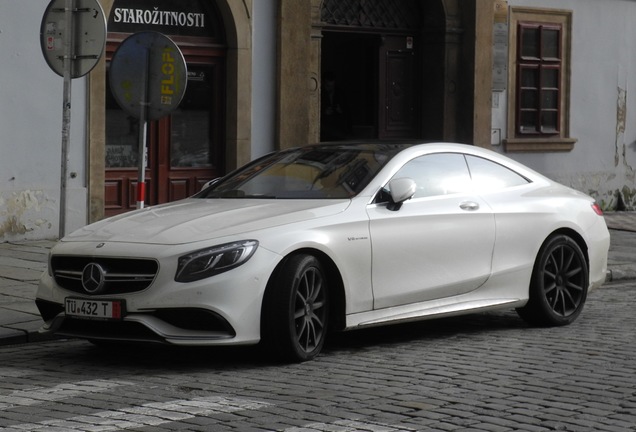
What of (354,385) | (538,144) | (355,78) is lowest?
(354,385)

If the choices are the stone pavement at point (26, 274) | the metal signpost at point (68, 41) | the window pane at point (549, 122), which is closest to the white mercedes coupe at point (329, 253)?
the stone pavement at point (26, 274)

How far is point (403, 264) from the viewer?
29.3 feet

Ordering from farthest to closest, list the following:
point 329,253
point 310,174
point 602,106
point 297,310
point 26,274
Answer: point 602,106 < point 26,274 < point 310,174 < point 329,253 < point 297,310

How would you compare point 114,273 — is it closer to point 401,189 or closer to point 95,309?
point 95,309

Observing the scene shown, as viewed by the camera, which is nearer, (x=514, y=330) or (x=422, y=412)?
(x=422, y=412)

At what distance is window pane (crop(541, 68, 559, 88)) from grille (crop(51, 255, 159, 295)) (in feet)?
51.1

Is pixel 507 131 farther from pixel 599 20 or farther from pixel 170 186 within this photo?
pixel 170 186

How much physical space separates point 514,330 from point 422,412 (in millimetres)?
3440

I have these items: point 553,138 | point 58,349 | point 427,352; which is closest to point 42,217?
point 58,349

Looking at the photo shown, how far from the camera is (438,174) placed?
31.4 feet

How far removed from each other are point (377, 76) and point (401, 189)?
12.7m

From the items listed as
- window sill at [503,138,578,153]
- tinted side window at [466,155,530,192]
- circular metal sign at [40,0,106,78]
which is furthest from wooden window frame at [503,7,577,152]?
circular metal sign at [40,0,106,78]

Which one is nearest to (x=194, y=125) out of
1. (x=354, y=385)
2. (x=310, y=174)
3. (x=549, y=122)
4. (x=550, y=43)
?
(x=549, y=122)

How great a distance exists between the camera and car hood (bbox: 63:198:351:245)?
26.6ft
